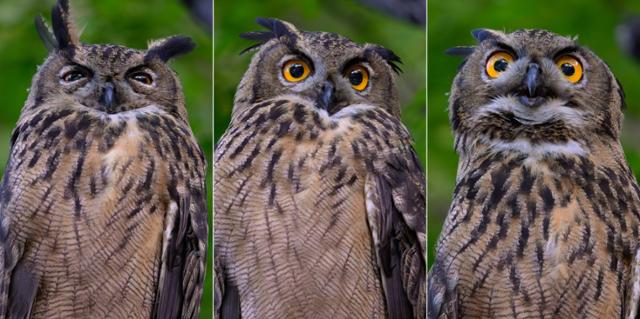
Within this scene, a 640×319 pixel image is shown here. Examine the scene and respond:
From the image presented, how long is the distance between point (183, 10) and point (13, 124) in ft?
1.73

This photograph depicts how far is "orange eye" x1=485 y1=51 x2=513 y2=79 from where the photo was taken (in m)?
2.88

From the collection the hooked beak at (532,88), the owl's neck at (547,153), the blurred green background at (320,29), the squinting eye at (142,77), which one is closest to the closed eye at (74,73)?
the squinting eye at (142,77)

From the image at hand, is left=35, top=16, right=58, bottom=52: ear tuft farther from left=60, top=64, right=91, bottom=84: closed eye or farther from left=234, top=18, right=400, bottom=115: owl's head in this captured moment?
left=234, top=18, right=400, bottom=115: owl's head

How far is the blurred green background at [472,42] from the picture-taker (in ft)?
9.63

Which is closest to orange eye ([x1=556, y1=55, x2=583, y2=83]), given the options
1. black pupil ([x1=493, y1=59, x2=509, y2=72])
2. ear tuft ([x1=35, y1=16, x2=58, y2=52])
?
black pupil ([x1=493, y1=59, x2=509, y2=72])

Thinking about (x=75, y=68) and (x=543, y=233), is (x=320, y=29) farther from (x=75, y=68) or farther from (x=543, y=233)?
(x=543, y=233)

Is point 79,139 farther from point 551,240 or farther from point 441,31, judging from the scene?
point 551,240

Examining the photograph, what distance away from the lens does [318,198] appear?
2.84 metres

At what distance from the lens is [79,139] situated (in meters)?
2.80

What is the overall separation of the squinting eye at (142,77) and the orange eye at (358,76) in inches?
19.4

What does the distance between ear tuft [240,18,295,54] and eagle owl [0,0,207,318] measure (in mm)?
213

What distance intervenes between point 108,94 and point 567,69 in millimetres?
1146

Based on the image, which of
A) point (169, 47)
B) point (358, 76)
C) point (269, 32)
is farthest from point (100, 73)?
point (358, 76)

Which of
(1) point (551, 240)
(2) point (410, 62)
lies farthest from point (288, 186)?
(1) point (551, 240)
